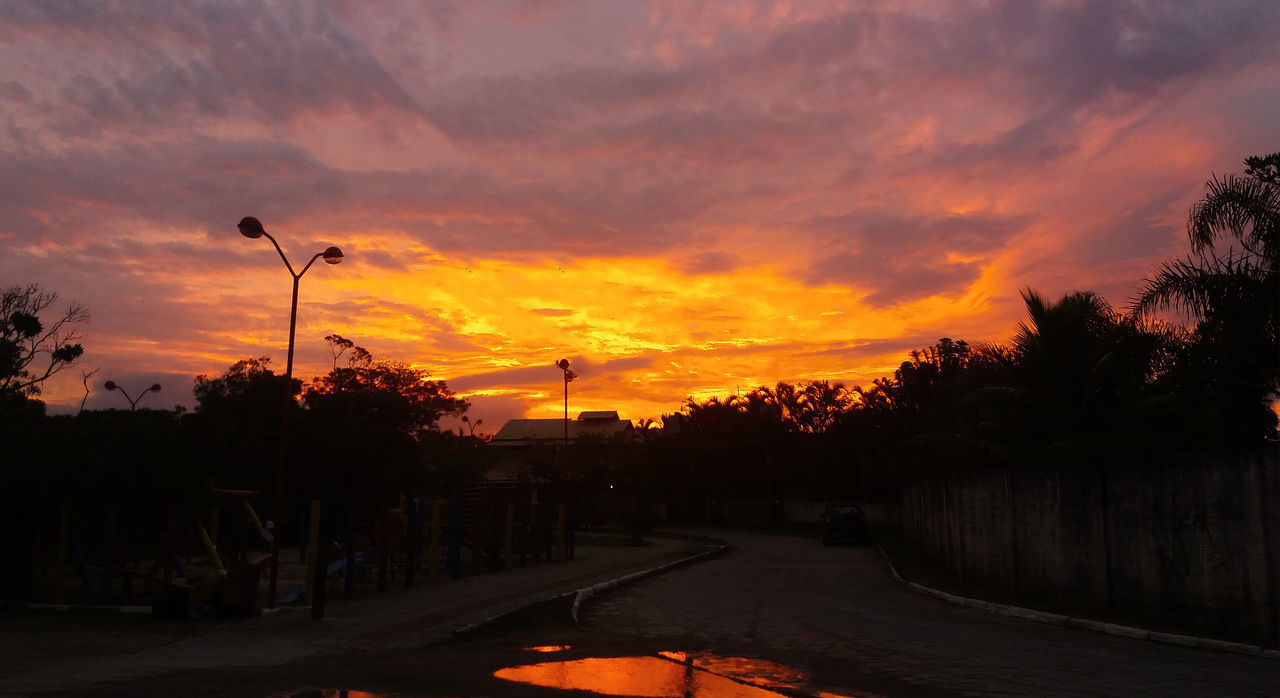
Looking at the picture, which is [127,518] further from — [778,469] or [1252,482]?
[778,469]

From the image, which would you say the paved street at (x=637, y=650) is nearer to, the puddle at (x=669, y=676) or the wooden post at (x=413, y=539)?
the puddle at (x=669, y=676)

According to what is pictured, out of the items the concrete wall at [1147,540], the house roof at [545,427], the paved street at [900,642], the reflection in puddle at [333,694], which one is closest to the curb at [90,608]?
the paved street at [900,642]

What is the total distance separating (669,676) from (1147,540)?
25.0 feet

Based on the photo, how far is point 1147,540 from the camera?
13.2m

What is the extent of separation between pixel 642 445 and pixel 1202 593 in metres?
50.8

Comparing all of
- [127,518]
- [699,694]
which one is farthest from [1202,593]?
[127,518]

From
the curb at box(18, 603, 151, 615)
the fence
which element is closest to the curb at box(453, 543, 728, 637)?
the fence

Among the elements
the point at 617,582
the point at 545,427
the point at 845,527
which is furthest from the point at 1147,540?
the point at 545,427

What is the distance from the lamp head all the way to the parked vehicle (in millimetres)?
26699

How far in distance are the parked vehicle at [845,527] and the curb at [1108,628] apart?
784 inches

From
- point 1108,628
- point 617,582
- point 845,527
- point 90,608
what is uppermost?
point 845,527

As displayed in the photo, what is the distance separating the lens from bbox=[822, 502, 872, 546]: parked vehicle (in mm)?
37969

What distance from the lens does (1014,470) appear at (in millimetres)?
17062

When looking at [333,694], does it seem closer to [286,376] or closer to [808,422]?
[286,376]
